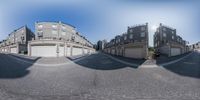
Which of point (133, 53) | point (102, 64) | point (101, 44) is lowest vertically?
point (102, 64)

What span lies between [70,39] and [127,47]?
0.74 meters

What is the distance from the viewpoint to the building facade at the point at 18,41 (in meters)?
1.49

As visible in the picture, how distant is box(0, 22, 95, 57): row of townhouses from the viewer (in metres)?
1.45

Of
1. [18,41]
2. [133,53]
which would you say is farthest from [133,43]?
[18,41]

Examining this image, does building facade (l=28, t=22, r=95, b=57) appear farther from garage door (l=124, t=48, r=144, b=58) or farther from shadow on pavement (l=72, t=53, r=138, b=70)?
shadow on pavement (l=72, t=53, r=138, b=70)

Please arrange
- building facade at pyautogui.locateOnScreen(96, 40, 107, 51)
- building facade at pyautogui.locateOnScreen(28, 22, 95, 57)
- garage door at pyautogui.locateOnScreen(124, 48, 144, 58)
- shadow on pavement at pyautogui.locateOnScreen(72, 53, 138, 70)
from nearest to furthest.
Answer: building facade at pyautogui.locateOnScreen(28, 22, 95, 57), building facade at pyautogui.locateOnScreen(96, 40, 107, 51), garage door at pyautogui.locateOnScreen(124, 48, 144, 58), shadow on pavement at pyautogui.locateOnScreen(72, 53, 138, 70)

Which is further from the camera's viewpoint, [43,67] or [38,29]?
[43,67]

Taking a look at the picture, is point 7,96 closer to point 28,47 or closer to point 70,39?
point 28,47

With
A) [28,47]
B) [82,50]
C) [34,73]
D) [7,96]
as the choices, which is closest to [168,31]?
[82,50]

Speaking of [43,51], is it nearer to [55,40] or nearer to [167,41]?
[55,40]

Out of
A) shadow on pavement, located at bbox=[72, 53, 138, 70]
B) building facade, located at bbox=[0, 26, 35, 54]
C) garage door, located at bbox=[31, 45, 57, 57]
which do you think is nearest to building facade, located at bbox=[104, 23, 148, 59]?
garage door, located at bbox=[31, 45, 57, 57]

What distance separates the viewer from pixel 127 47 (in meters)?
1.71

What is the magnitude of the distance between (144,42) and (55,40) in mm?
1007

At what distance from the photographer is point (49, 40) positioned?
149cm
